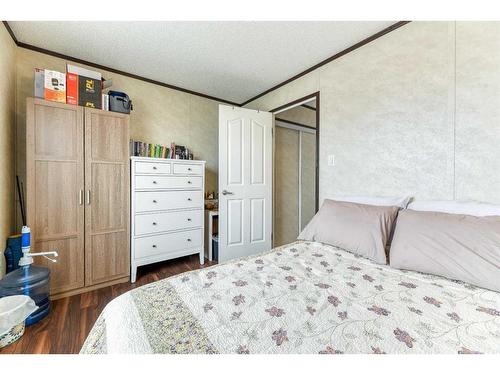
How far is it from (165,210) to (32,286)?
116cm

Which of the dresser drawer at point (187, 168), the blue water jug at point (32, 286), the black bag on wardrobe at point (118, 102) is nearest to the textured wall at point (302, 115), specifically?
the dresser drawer at point (187, 168)

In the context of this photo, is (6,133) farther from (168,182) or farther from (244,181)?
(244,181)

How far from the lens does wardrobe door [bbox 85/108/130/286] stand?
196 centimetres

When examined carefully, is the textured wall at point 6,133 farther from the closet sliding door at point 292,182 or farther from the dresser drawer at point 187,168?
the closet sliding door at point 292,182

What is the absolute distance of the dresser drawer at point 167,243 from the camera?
7.33 feet

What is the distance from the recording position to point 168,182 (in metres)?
2.38

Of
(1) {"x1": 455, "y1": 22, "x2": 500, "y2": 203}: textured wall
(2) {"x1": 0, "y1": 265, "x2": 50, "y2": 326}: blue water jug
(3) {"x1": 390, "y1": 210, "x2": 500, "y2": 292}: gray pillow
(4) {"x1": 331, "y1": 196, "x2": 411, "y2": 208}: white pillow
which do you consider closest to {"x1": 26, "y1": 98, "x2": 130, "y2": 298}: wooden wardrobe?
→ (2) {"x1": 0, "y1": 265, "x2": 50, "y2": 326}: blue water jug

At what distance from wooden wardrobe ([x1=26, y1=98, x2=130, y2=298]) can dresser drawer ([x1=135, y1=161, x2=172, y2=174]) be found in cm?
12

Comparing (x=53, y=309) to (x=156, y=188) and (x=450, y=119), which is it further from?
(x=450, y=119)

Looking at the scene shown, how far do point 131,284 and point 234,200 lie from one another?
144cm

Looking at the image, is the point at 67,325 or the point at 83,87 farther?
the point at 83,87

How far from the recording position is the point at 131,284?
215 centimetres

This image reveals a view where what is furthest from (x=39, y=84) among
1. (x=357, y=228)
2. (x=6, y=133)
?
(x=357, y=228)

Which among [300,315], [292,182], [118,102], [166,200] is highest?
[118,102]
